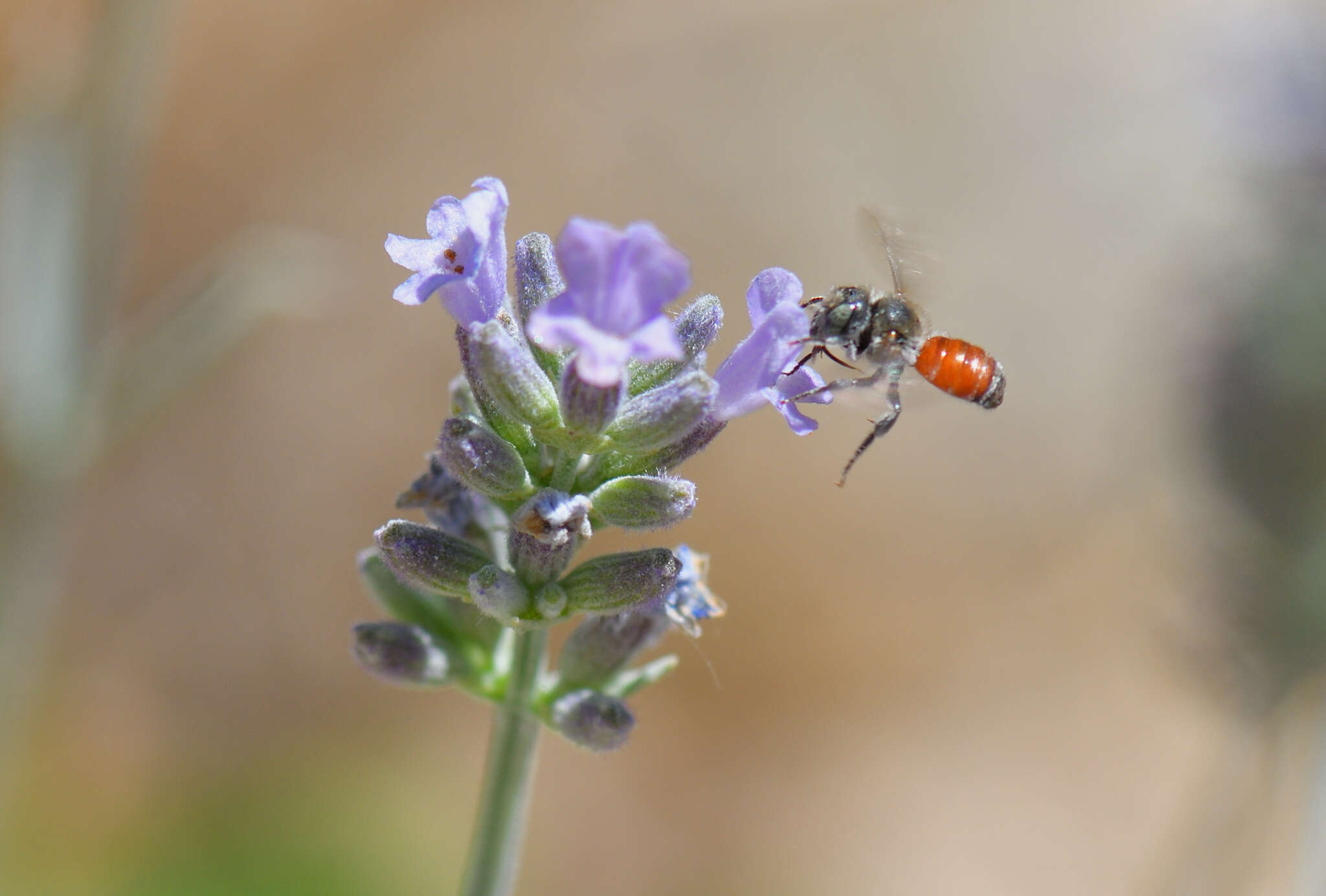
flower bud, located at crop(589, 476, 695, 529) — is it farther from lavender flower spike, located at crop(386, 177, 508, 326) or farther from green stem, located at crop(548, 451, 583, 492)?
lavender flower spike, located at crop(386, 177, 508, 326)

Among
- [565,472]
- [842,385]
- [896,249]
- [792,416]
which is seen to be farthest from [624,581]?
[896,249]

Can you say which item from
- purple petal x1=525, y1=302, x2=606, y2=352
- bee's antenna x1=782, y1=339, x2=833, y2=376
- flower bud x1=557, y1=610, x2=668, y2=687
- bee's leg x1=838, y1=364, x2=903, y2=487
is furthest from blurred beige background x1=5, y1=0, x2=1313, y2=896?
purple petal x1=525, y1=302, x2=606, y2=352

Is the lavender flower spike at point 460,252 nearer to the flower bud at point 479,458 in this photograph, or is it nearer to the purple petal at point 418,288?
the purple petal at point 418,288

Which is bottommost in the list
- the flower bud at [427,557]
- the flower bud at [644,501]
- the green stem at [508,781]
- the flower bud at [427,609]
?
the green stem at [508,781]

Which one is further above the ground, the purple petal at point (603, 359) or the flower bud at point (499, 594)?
the purple petal at point (603, 359)

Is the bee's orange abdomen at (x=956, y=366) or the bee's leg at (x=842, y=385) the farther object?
the bee's orange abdomen at (x=956, y=366)

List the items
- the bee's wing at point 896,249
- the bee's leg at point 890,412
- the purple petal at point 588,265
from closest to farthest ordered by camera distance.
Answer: the purple petal at point 588,265
the bee's leg at point 890,412
the bee's wing at point 896,249

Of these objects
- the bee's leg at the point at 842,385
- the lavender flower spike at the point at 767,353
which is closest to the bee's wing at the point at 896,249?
the bee's leg at the point at 842,385

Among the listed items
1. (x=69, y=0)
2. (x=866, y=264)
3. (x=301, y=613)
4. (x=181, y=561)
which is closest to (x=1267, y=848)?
(x=866, y=264)

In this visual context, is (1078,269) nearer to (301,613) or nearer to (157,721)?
(301,613)

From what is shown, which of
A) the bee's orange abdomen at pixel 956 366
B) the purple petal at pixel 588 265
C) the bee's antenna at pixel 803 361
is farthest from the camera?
the bee's orange abdomen at pixel 956 366
